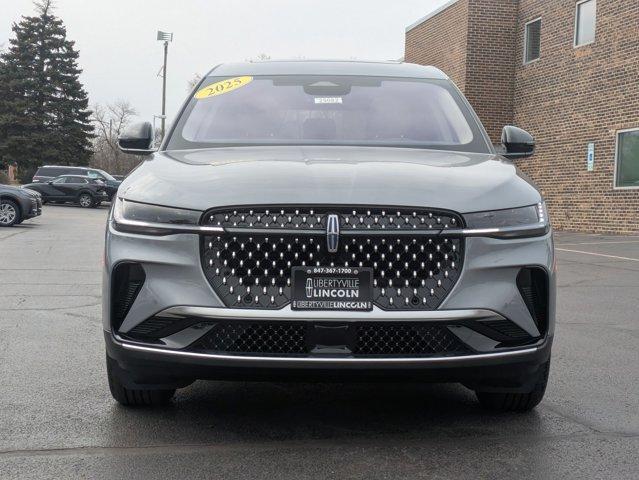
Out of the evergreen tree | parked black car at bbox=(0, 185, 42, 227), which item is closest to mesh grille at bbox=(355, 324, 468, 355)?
parked black car at bbox=(0, 185, 42, 227)

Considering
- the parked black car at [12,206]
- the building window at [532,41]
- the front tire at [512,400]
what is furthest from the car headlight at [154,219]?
the building window at [532,41]

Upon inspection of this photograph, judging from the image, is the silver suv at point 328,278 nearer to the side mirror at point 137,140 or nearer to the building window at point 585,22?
the side mirror at point 137,140

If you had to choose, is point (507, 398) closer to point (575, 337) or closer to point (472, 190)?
point (472, 190)

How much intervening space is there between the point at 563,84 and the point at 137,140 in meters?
17.9

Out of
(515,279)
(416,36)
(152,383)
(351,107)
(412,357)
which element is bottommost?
(152,383)

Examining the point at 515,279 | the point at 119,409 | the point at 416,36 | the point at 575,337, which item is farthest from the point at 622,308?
the point at 416,36

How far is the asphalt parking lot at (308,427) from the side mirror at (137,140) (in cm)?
132

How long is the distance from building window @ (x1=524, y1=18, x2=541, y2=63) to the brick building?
0.03m

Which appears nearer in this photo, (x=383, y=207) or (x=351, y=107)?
(x=383, y=207)

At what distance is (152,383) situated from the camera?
11.2 feet

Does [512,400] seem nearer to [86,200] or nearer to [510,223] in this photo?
[510,223]

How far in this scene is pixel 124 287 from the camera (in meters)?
3.17

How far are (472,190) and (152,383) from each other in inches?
62.5

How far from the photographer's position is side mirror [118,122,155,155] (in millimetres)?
4586
